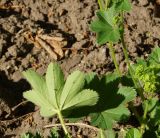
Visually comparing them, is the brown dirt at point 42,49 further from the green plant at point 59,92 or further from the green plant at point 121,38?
the green plant at point 59,92

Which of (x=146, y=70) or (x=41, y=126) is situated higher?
(x=146, y=70)

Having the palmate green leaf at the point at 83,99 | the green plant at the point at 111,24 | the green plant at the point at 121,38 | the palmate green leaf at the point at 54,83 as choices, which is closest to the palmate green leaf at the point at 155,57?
the green plant at the point at 121,38

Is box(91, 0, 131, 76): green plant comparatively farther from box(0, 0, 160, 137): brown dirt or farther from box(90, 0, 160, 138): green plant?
box(0, 0, 160, 137): brown dirt

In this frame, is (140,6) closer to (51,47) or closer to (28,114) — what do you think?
(51,47)

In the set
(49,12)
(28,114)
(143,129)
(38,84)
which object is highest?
(49,12)

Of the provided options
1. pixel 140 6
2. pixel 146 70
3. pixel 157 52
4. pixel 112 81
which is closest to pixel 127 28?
pixel 140 6

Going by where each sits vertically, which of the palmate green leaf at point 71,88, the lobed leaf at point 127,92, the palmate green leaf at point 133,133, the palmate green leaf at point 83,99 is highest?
the palmate green leaf at point 71,88

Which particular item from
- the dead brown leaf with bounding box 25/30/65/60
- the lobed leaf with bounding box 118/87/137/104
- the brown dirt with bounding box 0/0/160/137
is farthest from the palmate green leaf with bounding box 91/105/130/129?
the dead brown leaf with bounding box 25/30/65/60
